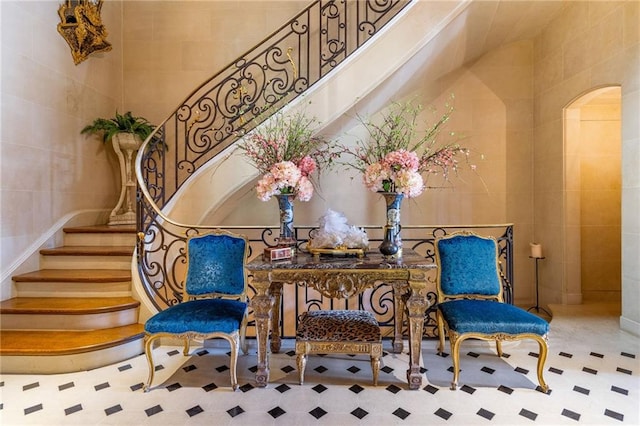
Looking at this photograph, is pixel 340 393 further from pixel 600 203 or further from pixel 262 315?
pixel 600 203

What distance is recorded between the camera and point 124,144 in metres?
4.68

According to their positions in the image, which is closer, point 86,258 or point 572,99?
point 86,258

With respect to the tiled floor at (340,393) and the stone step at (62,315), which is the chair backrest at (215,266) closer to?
the tiled floor at (340,393)

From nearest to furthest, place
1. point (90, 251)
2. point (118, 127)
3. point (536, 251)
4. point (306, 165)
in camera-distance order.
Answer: point (306, 165)
point (90, 251)
point (118, 127)
point (536, 251)

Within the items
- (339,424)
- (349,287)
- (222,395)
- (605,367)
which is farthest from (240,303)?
(605,367)

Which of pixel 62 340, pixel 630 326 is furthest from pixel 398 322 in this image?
pixel 62 340

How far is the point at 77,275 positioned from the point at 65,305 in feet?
1.33

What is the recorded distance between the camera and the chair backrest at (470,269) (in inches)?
113

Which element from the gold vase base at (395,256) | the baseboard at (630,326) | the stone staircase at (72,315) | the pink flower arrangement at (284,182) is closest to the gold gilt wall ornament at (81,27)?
the stone staircase at (72,315)

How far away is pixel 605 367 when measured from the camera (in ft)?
9.15

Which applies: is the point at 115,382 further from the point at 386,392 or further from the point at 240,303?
the point at 386,392

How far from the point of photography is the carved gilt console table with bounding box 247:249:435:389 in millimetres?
2389

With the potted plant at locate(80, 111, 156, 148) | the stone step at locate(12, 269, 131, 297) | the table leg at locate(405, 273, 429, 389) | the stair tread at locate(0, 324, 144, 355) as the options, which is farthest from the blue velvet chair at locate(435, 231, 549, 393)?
the potted plant at locate(80, 111, 156, 148)

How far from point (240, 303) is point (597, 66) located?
4.92 metres
